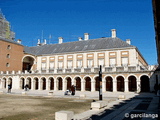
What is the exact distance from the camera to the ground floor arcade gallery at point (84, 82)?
31.6 metres

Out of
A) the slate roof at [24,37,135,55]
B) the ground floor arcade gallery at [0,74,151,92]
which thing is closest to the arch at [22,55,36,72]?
the slate roof at [24,37,135,55]

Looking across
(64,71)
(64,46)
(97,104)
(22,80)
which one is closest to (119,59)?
(64,71)

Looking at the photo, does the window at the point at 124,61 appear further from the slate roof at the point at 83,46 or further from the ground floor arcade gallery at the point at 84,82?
the ground floor arcade gallery at the point at 84,82

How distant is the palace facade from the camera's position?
109 ft

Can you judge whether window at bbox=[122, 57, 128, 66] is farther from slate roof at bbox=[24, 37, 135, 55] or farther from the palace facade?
slate roof at bbox=[24, 37, 135, 55]

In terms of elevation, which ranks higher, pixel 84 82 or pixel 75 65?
pixel 75 65

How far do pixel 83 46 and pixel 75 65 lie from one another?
5469 mm

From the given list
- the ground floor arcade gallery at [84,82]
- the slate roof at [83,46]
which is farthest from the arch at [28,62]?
the ground floor arcade gallery at [84,82]

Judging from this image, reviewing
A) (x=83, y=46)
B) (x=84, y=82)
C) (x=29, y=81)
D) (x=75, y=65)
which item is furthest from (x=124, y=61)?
(x=29, y=81)

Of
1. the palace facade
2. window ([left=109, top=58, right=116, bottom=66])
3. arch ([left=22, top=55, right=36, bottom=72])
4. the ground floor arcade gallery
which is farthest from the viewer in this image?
arch ([left=22, top=55, right=36, bottom=72])

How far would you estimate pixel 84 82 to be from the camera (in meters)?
34.2

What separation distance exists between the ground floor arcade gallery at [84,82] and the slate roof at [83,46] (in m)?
7.48

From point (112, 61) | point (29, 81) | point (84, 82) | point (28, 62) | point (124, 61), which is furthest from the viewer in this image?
point (28, 62)

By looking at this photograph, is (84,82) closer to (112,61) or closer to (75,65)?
(75,65)
